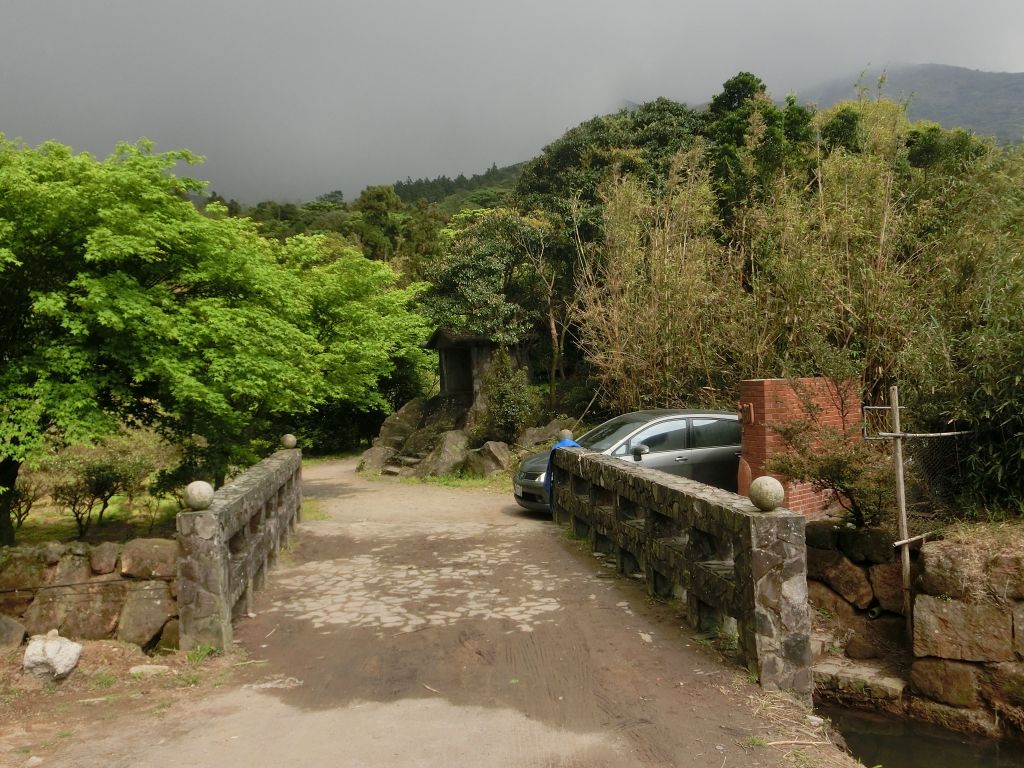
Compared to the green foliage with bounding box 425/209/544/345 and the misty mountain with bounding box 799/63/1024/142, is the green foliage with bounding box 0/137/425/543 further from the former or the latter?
the misty mountain with bounding box 799/63/1024/142

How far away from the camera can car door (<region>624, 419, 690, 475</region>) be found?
1022 cm

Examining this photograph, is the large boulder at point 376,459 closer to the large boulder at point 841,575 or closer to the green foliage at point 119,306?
the green foliage at point 119,306

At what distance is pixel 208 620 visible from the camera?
17.1 feet

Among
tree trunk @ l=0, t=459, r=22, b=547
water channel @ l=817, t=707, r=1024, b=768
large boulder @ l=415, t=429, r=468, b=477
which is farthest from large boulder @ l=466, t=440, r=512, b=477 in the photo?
water channel @ l=817, t=707, r=1024, b=768

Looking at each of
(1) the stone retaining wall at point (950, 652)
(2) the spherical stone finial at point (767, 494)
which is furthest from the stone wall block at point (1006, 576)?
(2) the spherical stone finial at point (767, 494)

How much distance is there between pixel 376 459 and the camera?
20859mm

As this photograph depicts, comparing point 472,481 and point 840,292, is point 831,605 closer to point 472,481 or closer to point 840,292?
point 840,292

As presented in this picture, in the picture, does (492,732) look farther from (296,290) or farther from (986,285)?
(296,290)

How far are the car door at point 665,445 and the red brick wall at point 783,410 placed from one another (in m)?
1.31

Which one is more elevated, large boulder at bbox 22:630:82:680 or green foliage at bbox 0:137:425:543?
green foliage at bbox 0:137:425:543

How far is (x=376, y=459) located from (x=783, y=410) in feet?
46.3

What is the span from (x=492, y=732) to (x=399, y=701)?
712mm

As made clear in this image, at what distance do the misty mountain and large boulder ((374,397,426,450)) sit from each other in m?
80.1

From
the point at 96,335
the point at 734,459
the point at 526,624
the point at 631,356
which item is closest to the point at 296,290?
the point at 96,335
